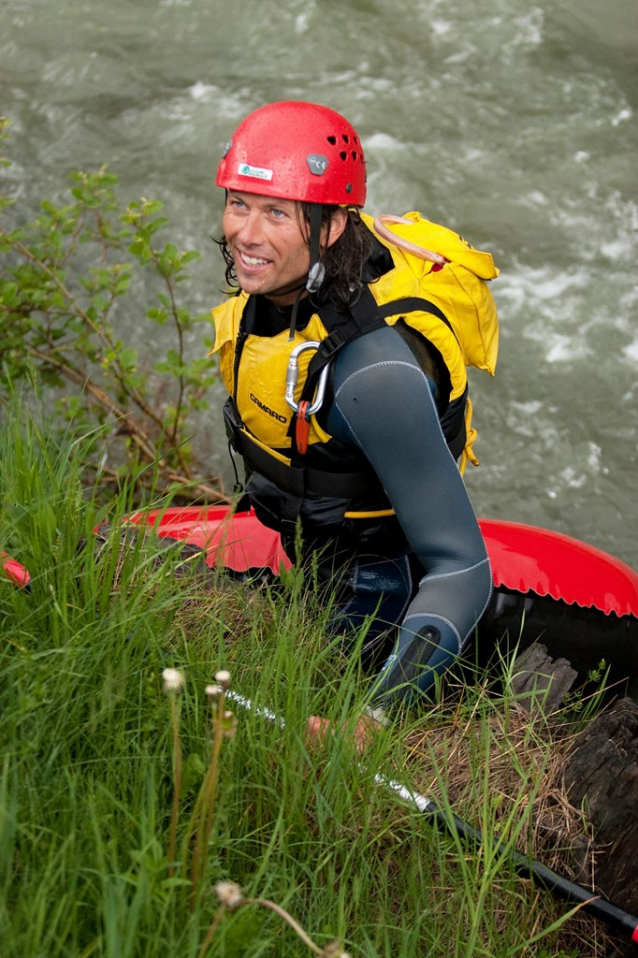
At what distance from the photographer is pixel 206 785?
142 centimetres

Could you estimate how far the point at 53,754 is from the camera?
5.36ft

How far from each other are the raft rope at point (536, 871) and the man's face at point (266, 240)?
0.95m

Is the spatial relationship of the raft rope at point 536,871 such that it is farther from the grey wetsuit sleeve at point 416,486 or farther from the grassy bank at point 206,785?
the grey wetsuit sleeve at point 416,486

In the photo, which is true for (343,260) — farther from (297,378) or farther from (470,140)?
(470,140)

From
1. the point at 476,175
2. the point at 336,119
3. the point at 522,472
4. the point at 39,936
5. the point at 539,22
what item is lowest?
the point at 522,472

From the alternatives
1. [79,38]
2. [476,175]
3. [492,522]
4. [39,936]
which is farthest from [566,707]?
[79,38]

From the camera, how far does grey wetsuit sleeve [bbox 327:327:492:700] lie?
2342 mm

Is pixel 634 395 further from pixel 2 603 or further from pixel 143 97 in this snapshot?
pixel 2 603

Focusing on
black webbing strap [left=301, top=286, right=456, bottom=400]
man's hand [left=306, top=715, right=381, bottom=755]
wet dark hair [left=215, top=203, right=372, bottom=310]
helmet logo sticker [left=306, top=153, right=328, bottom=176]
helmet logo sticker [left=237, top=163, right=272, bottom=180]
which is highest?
helmet logo sticker [left=306, top=153, right=328, bottom=176]

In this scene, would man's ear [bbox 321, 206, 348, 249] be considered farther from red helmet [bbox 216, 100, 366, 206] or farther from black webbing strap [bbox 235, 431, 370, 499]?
black webbing strap [bbox 235, 431, 370, 499]

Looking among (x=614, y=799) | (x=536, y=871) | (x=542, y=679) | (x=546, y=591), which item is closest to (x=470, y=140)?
(x=546, y=591)

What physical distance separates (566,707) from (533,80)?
5496mm

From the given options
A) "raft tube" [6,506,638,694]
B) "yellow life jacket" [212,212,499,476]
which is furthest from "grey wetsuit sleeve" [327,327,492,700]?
"raft tube" [6,506,638,694]

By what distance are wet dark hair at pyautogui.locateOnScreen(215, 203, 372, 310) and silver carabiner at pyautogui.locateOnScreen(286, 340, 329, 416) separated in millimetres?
103
